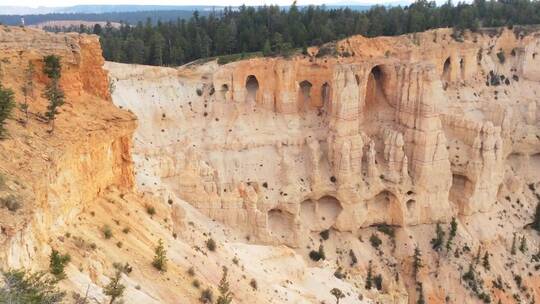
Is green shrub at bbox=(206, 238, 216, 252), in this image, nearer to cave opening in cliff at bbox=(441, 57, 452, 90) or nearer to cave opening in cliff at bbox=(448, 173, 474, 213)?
cave opening in cliff at bbox=(448, 173, 474, 213)

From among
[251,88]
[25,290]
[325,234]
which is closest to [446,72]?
[251,88]

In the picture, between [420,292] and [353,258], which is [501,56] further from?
[353,258]

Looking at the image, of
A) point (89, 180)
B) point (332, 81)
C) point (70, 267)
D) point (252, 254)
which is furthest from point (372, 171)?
point (70, 267)

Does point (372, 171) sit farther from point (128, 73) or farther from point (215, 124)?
point (128, 73)

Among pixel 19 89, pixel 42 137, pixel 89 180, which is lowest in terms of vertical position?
pixel 89 180

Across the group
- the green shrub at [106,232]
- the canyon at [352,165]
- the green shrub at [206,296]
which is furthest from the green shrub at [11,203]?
the canyon at [352,165]

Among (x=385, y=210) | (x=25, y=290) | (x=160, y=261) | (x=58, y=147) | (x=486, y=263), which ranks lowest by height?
(x=486, y=263)

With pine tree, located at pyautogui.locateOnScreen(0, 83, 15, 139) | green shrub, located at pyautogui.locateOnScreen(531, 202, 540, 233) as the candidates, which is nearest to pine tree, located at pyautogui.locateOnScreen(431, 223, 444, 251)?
green shrub, located at pyautogui.locateOnScreen(531, 202, 540, 233)
